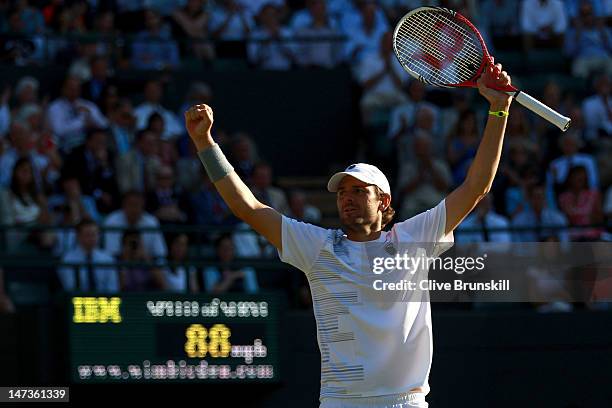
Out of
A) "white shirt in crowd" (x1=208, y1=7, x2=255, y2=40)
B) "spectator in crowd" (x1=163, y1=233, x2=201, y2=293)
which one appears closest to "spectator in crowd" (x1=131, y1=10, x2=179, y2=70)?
"white shirt in crowd" (x1=208, y1=7, x2=255, y2=40)

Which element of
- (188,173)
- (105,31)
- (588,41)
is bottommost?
(188,173)

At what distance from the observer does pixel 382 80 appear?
14305mm

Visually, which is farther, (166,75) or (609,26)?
(609,26)

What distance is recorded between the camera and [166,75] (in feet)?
47.3

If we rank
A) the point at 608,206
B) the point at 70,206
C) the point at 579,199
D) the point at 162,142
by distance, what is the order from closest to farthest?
the point at 70,206 → the point at 579,199 → the point at 608,206 → the point at 162,142

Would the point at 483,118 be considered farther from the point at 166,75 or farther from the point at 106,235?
the point at 106,235

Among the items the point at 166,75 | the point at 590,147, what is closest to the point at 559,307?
the point at 590,147

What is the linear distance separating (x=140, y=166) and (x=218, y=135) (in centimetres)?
96

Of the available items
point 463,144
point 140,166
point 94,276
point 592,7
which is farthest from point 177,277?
point 592,7

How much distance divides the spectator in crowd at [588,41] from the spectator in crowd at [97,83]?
16.0ft

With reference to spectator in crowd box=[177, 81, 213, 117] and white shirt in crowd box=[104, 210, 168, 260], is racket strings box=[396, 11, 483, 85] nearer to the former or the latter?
white shirt in crowd box=[104, 210, 168, 260]

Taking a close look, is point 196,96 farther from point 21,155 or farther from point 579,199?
point 579,199

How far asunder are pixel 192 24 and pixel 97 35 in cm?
114

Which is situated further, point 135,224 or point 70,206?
point 70,206
